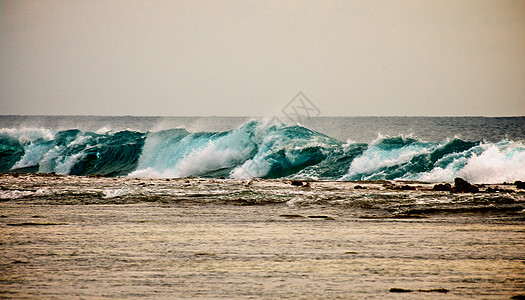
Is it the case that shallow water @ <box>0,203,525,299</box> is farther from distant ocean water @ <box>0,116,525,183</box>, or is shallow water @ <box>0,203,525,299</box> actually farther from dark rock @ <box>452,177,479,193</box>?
distant ocean water @ <box>0,116,525,183</box>

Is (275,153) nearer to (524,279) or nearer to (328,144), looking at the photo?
(328,144)

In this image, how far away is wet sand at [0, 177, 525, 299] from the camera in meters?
6.59

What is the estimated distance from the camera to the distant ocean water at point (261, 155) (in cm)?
2350

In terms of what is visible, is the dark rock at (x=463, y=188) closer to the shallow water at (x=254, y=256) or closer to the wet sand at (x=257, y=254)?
the wet sand at (x=257, y=254)

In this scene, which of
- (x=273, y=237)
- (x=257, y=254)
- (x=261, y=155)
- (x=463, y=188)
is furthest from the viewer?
(x=261, y=155)

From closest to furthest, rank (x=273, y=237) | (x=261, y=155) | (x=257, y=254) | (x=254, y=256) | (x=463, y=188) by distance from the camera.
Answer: (x=254, y=256) → (x=257, y=254) → (x=273, y=237) → (x=463, y=188) → (x=261, y=155)

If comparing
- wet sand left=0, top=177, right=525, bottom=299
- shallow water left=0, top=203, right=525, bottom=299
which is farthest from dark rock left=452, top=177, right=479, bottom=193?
shallow water left=0, top=203, right=525, bottom=299

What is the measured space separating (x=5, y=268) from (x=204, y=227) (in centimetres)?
424

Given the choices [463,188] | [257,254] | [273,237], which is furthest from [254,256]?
[463,188]

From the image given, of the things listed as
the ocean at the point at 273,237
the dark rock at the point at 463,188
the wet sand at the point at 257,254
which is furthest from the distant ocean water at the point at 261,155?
the wet sand at the point at 257,254

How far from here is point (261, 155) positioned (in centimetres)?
3088

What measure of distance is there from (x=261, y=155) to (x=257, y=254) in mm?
22455

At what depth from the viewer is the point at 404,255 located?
844 centimetres

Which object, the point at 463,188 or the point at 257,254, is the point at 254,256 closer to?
the point at 257,254
